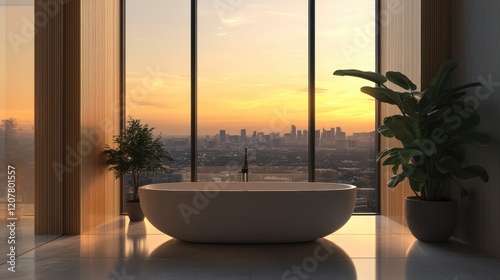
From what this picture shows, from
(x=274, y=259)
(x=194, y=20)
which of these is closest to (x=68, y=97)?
(x=194, y=20)

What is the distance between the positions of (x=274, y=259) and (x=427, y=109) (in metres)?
1.58

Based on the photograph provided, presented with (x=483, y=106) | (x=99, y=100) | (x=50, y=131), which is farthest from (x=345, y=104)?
(x=50, y=131)

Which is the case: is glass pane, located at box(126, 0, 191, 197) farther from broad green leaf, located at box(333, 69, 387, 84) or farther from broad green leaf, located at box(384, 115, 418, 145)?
broad green leaf, located at box(384, 115, 418, 145)

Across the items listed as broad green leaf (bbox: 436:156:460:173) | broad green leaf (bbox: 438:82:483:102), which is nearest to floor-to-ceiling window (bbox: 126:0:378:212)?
broad green leaf (bbox: 438:82:483:102)

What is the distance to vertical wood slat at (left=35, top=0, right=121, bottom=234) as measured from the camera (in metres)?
3.91

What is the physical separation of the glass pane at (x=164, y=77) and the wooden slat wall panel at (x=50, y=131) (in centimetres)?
125

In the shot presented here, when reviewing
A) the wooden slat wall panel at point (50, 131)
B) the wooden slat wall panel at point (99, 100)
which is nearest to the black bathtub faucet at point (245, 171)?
the wooden slat wall panel at point (99, 100)

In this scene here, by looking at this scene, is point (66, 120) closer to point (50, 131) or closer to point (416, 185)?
point (50, 131)

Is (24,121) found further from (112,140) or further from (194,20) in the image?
(194,20)

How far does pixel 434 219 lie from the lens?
3.75 m

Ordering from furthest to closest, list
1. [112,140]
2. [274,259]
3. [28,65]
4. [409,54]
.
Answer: [112,140] → [409,54] → [28,65] → [274,259]

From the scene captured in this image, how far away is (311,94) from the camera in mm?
5129

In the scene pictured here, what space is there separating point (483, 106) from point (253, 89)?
2.27 metres

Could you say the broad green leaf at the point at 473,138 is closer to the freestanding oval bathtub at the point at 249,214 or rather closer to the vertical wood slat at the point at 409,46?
the vertical wood slat at the point at 409,46
